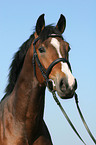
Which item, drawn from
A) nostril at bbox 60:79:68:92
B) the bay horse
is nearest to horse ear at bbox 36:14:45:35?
the bay horse

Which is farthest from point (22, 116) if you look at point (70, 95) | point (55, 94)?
point (70, 95)

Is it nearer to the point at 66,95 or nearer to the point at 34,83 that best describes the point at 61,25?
the point at 34,83

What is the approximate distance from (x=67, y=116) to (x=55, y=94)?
584 mm

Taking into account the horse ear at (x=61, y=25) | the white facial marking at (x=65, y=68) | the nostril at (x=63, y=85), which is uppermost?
the horse ear at (x=61, y=25)

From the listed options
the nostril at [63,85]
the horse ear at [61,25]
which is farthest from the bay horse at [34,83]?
the nostril at [63,85]

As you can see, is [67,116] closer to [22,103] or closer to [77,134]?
[77,134]

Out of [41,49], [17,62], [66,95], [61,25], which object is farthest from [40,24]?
[66,95]

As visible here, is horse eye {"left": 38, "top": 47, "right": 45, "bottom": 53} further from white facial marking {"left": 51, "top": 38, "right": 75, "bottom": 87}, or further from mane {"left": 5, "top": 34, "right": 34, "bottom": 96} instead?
mane {"left": 5, "top": 34, "right": 34, "bottom": 96}

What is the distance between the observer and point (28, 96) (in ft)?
17.6

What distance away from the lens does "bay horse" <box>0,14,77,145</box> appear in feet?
16.1

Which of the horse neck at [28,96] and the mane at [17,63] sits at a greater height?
the mane at [17,63]

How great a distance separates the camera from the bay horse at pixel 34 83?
16.1 feet

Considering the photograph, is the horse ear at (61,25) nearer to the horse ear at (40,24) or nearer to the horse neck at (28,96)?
the horse ear at (40,24)

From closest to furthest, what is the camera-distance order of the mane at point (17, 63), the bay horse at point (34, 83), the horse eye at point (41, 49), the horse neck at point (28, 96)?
1. the bay horse at point (34, 83)
2. the horse eye at point (41, 49)
3. the horse neck at point (28, 96)
4. the mane at point (17, 63)
